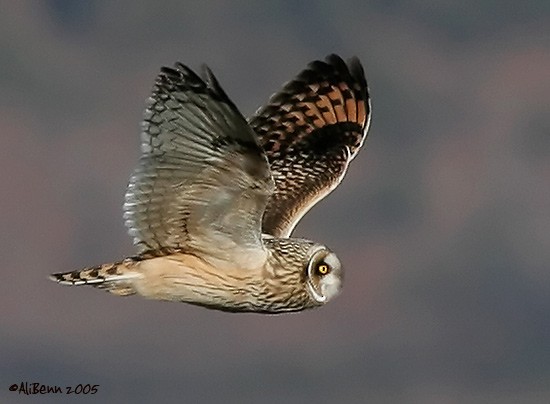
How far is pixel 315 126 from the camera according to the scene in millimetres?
13359

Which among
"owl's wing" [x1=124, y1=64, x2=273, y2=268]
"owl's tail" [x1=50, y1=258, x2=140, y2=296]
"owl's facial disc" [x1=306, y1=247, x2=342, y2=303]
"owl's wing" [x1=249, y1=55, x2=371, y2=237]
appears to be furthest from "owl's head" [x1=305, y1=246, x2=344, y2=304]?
"owl's wing" [x1=249, y1=55, x2=371, y2=237]

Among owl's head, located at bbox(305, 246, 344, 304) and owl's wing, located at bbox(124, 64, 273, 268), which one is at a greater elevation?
owl's wing, located at bbox(124, 64, 273, 268)

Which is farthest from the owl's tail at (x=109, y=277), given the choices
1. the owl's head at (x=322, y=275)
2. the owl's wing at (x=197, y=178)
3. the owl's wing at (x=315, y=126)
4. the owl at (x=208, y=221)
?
the owl's wing at (x=315, y=126)

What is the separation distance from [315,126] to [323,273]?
363 centimetres

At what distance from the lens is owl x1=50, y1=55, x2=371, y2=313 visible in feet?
28.3

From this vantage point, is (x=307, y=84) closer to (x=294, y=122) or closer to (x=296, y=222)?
(x=294, y=122)

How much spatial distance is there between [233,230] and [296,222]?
7.63 ft

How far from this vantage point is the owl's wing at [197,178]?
8.56 metres

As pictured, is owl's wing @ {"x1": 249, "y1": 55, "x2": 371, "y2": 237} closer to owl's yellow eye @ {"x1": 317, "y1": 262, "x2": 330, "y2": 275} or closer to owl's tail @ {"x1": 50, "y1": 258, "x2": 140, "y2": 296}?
owl's yellow eye @ {"x1": 317, "y1": 262, "x2": 330, "y2": 275}

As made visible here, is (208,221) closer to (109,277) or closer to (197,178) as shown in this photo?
(197,178)

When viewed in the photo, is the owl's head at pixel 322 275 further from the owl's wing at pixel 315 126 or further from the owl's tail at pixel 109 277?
the owl's wing at pixel 315 126

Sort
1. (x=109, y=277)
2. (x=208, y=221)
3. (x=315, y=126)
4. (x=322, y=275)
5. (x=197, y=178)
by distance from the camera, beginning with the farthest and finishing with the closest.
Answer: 1. (x=315, y=126)
2. (x=322, y=275)
3. (x=109, y=277)
4. (x=208, y=221)
5. (x=197, y=178)

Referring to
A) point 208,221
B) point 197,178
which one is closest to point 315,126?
point 208,221

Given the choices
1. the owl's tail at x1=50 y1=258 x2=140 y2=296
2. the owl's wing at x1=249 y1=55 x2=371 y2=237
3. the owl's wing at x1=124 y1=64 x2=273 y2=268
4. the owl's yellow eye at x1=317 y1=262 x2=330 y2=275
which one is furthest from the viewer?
the owl's wing at x1=249 y1=55 x2=371 y2=237
